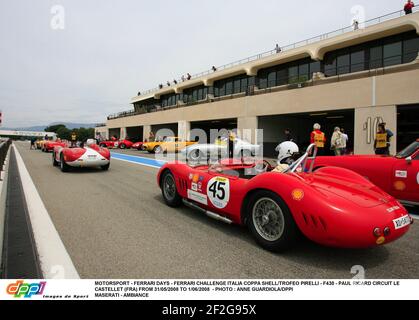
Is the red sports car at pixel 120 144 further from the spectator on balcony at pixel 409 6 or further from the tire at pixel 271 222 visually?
the tire at pixel 271 222

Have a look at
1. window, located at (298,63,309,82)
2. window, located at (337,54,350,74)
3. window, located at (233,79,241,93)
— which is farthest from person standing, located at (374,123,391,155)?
window, located at (233,79,241,93)

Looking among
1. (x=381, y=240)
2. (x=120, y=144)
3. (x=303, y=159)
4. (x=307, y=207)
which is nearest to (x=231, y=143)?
(x=303, y=159)

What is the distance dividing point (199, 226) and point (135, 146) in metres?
26.7

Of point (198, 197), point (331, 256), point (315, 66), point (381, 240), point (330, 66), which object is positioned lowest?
point (331, 256)

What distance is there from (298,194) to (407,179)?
10.5 ft

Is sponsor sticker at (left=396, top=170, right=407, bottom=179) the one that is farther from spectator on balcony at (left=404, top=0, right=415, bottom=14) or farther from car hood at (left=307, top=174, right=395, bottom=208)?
spectator on balcony at (left=404, top=0, right=415, bottom=14)

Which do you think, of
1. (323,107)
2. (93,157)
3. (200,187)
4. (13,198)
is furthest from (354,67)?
(13,198)

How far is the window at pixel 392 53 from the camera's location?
18.2 m

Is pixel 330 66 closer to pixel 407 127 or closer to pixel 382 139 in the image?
pixel 407 127

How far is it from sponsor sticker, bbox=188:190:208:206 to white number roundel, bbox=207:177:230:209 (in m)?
0.12

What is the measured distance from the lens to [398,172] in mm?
4895

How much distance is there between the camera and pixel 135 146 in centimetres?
2945

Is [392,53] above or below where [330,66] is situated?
below

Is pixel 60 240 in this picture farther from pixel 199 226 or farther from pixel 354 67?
pixel 354 67
